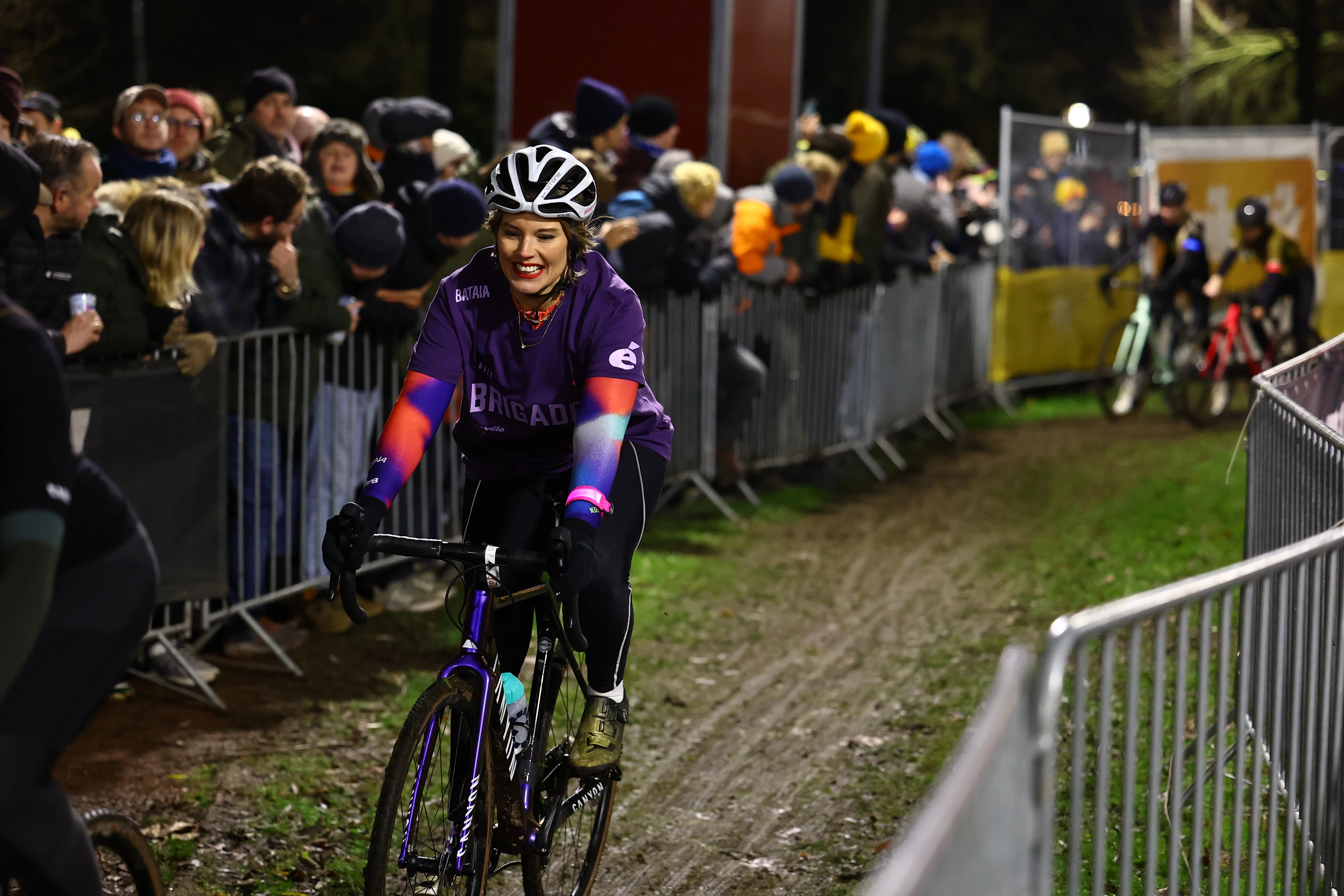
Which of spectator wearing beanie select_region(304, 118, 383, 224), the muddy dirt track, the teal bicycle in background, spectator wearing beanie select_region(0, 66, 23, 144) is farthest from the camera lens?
the teal bicycle in background

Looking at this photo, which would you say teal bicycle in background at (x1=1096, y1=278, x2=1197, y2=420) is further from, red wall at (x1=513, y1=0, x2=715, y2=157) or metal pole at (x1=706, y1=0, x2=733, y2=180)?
red wall at (x1=513, y1=0, x2=715, y2=157)

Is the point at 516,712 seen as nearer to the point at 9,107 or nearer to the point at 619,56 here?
the point at 9,107

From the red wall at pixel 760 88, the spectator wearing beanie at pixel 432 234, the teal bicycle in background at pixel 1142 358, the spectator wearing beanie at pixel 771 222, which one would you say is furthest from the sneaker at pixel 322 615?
the teal bicycle in background at pixel 1142 358

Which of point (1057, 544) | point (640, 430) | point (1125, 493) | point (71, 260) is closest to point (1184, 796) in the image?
point (640, 430)

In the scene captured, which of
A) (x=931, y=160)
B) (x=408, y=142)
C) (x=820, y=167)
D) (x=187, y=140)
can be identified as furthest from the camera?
(x=931, y=160)

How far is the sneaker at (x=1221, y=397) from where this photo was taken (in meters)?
16.6

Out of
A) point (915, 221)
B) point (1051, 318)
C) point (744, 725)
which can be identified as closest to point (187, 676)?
point (744, 725)

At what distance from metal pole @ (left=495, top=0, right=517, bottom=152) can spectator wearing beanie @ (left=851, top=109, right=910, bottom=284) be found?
10.2ft

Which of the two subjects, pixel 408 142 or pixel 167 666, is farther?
pixel 408 142

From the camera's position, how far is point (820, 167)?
12.6 m

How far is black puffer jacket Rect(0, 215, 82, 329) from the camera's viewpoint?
6.33 metres

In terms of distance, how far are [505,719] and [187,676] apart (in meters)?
3.34

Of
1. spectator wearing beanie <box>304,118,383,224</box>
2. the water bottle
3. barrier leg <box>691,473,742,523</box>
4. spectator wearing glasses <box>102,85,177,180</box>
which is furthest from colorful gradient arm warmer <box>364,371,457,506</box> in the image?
barrier leg <box>691,473,742,523</box>

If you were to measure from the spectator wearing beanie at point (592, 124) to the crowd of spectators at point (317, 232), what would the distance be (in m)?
0.01
